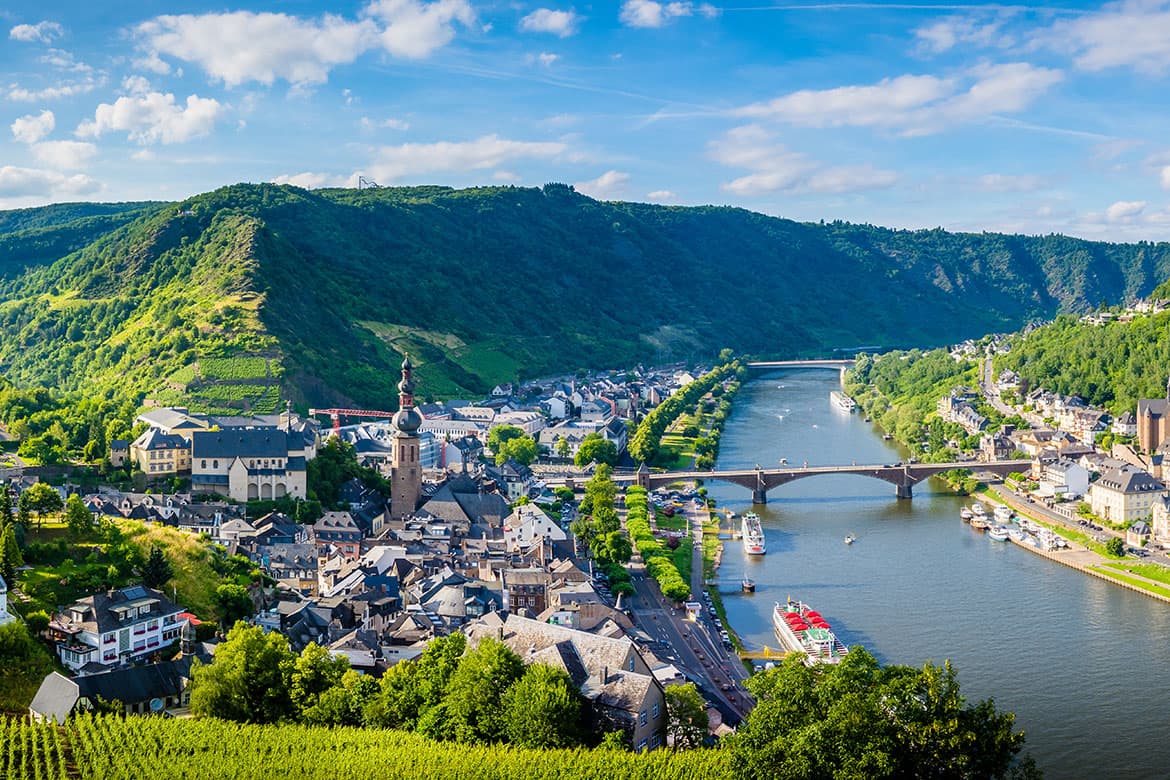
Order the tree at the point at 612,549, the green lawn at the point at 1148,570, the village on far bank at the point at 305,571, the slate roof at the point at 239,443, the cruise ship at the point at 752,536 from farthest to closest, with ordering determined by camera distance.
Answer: the cruise ship at the point at 752,536
the slate roof at the point at 239,443
the green lawn at the point at 1148,570
the tree at the point at 612,549
the village on far bank at the point at 305,571

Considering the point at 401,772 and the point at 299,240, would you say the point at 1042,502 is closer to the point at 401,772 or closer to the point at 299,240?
the point at 401,772

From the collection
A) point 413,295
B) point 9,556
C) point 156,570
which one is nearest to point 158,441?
point 156,570

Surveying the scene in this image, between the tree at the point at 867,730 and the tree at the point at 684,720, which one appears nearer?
the tree at the point at 867,730

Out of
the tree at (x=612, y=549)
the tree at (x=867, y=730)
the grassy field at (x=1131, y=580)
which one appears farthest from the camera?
the grassy field at (x=1131, y=580)

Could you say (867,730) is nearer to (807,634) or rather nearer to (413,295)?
(807,634)

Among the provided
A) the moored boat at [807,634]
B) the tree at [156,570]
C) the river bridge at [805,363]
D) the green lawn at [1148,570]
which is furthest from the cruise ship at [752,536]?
the river bridge at [805,363]

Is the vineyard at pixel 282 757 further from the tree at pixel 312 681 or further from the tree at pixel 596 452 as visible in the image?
the tree at pixel 596 452
